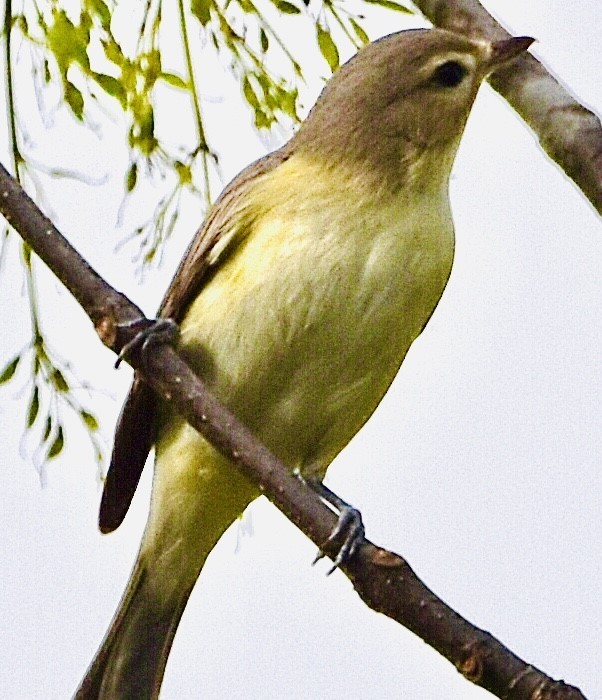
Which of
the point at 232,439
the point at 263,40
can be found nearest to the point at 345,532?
the point at 232,439

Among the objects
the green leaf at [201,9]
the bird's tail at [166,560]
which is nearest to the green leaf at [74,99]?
the green leaf at [201,9]

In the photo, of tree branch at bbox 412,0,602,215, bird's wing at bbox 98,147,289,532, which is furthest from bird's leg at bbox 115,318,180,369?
tree branch at bbox 412,0,602,215

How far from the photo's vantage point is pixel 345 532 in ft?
6.39

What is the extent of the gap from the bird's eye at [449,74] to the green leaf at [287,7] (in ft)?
0.93

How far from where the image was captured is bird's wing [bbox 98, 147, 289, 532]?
7.98 ft

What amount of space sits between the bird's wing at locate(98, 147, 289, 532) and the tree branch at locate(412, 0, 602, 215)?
0.53 metres

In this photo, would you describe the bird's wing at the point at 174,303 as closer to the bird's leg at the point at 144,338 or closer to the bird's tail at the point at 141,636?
the bird's tail at the point at 141,636

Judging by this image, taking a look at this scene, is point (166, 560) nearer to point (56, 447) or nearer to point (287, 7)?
point (56, 447)

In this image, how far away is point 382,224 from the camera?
2.32 m

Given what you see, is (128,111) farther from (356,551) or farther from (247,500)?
(356,551)

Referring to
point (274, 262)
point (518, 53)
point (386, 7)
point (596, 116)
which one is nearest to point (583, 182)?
point (596, 116)

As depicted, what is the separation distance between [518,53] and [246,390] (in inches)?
28.3

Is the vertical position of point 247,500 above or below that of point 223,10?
below

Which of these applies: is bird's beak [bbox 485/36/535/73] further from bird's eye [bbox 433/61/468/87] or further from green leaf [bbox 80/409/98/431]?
green leaf [bbox 80/409/98/431]
